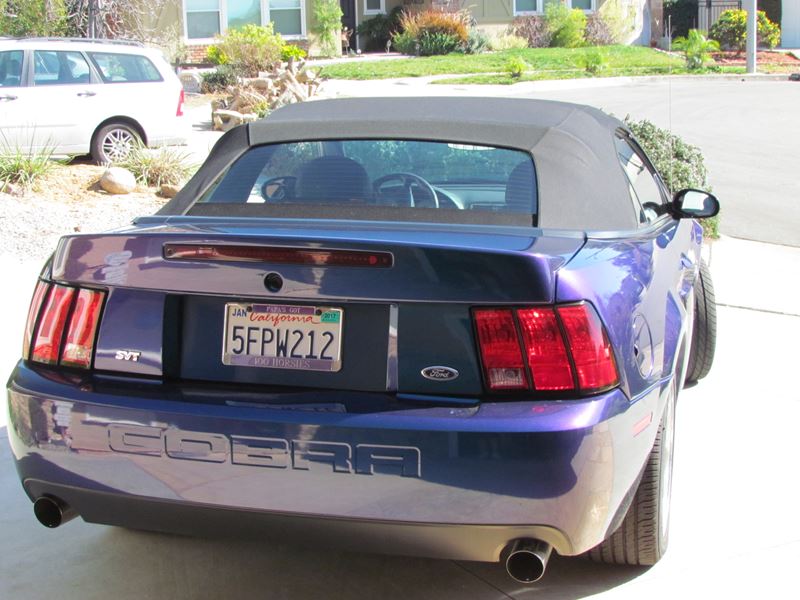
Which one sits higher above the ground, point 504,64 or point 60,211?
point 504,64

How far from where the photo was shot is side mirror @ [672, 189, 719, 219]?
184 inches

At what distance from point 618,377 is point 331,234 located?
2.96 feet

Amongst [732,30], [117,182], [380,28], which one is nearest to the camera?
[117,182]

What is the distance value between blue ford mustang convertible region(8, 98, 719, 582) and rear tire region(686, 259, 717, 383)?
90.8 inches

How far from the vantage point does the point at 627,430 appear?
311cm

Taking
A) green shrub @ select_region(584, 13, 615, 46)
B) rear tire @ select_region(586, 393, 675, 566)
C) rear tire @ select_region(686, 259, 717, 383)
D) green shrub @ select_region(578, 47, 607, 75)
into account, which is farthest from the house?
rear tire @ select_region(586, 393, 675, 566)

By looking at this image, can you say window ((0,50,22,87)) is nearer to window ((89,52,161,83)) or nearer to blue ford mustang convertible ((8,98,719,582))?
window ((89,52,161,83))

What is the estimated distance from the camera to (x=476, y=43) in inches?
1366

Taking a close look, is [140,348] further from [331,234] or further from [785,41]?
[785,41]

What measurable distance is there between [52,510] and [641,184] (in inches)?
108

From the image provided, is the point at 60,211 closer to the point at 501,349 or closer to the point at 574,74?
the point at 501,349

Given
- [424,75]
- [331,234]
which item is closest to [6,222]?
[331,234]

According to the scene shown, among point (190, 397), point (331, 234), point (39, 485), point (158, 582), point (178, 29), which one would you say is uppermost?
point (178, 29)

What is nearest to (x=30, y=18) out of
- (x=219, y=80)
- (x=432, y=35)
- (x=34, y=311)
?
(x=219, y=80)
